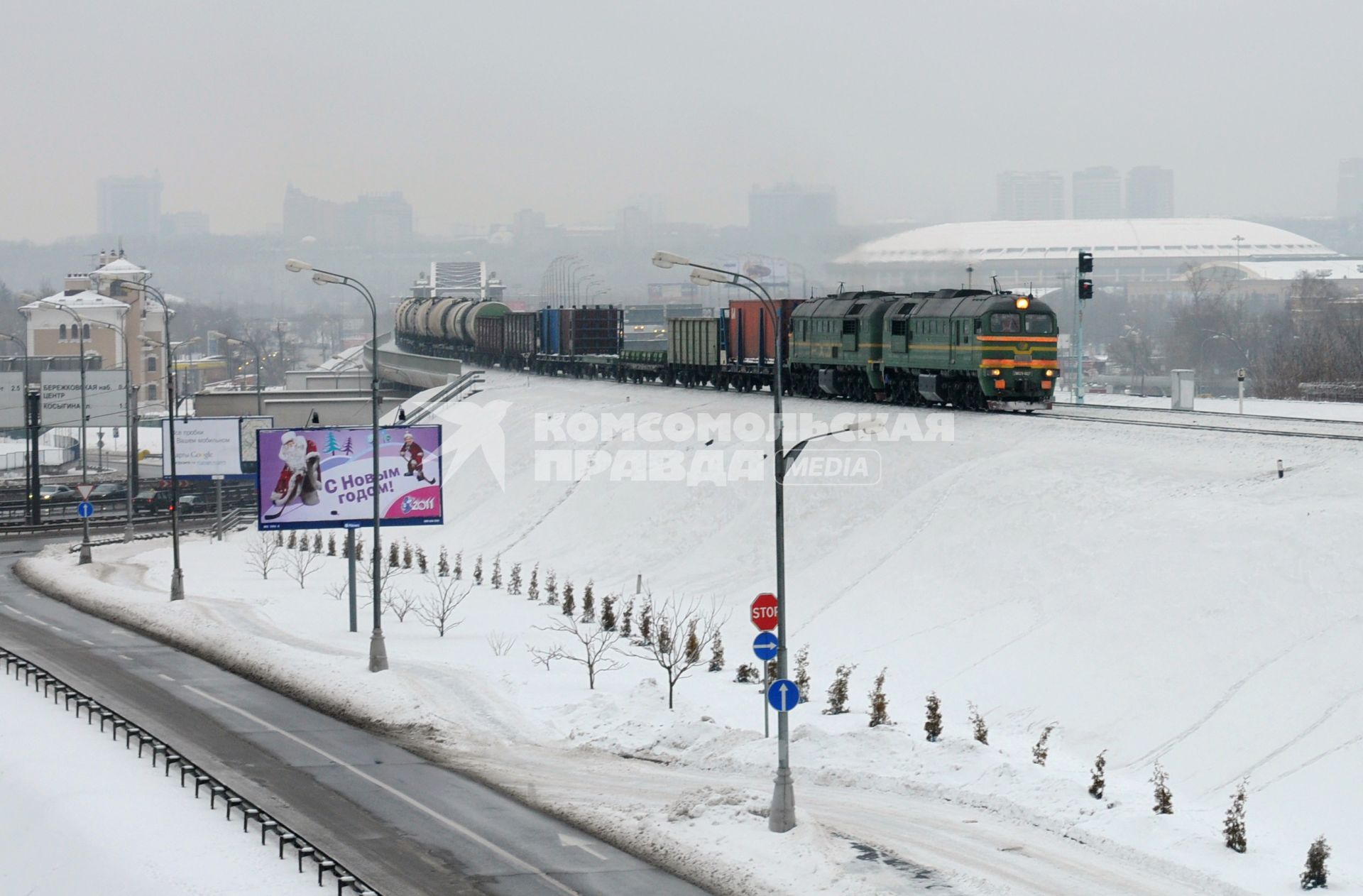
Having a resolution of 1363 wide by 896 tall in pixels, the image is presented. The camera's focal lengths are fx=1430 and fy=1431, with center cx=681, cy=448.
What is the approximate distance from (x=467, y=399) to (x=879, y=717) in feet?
178

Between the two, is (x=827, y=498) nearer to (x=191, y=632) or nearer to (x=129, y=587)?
Answer: (x=191, y=632)

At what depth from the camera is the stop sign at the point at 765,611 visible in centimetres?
2031

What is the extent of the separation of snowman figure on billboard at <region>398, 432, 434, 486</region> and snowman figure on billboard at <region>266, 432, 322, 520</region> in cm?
256

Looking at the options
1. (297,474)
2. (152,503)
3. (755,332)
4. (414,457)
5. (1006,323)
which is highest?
(755,332)

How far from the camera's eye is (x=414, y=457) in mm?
39031

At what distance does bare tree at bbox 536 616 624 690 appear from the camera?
1121 inches

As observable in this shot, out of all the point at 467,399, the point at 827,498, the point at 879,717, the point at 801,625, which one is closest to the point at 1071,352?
the point at 467,399

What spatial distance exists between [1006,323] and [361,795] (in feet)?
Result: 92.1

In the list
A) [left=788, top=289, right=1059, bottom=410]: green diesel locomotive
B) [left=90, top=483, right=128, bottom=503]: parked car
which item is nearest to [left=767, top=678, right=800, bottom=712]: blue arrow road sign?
[left=788, top=289, right=1059, bottom=410]: green diesel locomotive

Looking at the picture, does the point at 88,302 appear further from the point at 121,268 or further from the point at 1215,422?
the point at 1215,422

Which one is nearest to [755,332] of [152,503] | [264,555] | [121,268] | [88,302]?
[264,555]

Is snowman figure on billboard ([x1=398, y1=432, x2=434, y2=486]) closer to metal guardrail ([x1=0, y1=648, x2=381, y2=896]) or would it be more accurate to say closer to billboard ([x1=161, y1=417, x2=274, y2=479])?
metal guardrail ([x1=0, y1=648, x2=381, y2=896])

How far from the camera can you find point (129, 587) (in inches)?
1794

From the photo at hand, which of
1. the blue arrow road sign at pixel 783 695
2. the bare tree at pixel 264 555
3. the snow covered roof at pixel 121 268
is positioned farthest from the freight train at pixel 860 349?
the snow covered roof at pixel 121 268
